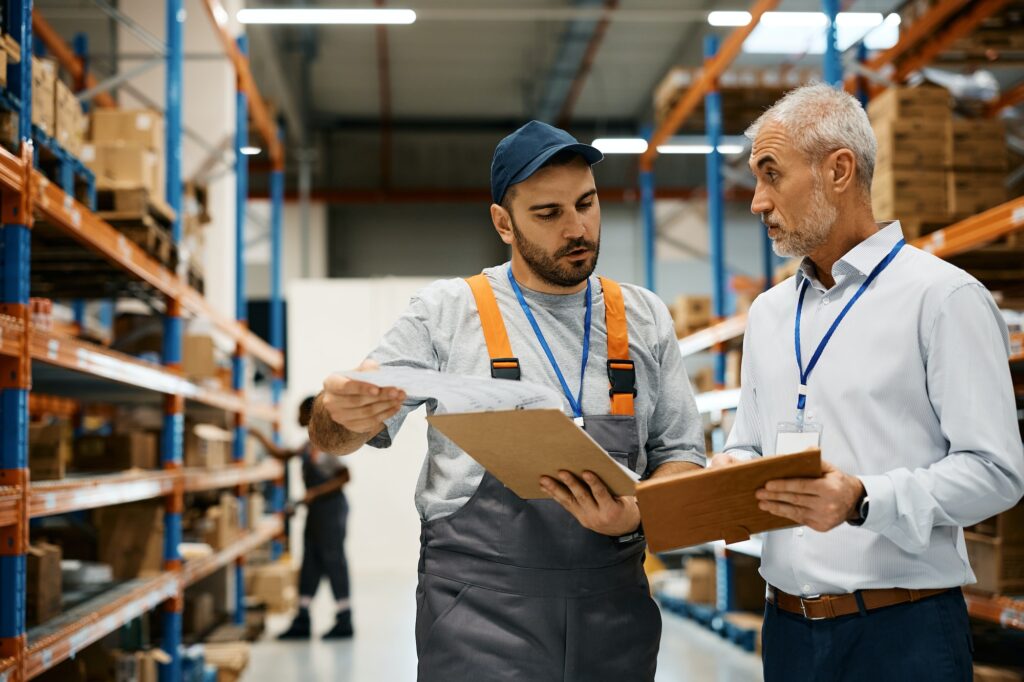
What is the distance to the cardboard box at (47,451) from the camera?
4758 mm

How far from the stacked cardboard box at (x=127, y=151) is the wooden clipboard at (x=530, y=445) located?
13.5 ft

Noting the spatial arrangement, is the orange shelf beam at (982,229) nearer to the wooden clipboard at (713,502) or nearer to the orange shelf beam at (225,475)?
the wooden clipboard at (713,502)

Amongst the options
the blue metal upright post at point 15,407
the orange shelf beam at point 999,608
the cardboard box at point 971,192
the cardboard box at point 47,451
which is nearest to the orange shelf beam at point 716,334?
the cardboard box at point 971,192

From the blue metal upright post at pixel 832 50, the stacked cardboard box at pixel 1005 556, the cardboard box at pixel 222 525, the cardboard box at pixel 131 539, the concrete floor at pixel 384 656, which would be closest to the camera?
the stacked cardboard box at pixel 1005 556

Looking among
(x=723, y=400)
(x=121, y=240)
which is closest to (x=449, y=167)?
(x=723, y=400)

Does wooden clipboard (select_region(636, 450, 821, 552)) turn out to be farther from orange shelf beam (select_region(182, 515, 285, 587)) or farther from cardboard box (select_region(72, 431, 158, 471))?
orange shelf beam (select_region(182, 515, 285, 587))

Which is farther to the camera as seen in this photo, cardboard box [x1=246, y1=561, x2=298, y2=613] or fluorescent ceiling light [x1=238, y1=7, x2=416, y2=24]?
cardboard box [x1=246, y1=561, x2=298, y2=613]

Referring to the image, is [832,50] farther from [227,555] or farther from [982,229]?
[227,555]

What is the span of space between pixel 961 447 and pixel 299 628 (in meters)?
7.83

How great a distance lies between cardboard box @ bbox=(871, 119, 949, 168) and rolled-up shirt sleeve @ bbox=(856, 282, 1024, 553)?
4003 millimetres

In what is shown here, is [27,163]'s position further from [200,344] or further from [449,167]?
[449,167]

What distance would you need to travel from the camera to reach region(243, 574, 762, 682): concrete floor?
7.24 metres

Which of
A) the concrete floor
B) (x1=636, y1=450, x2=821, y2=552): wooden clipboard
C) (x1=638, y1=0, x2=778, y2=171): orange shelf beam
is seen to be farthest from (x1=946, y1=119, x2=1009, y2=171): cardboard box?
(x1=636, y1=450, x2=821, y2=552): wooden clipboard

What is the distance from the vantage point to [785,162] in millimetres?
2197
